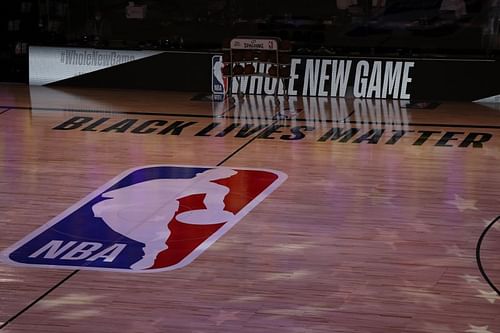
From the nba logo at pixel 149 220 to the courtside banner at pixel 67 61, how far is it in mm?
6189

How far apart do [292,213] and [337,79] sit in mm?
7197

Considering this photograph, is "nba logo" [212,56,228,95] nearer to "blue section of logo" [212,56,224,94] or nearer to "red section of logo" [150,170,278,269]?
"blue section of logo" [212,56,224,94]

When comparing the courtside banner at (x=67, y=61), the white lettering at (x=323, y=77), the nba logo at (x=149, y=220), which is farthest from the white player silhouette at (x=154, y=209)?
the courtside banner at (x=67, y=61)

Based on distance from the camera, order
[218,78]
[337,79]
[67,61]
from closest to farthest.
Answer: [337,79] → [218,78] → [67,61]

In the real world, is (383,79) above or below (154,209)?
above

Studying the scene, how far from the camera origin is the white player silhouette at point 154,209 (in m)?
8.76

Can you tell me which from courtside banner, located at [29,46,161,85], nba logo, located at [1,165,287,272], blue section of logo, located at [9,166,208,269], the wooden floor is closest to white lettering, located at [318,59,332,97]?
the wooden floor

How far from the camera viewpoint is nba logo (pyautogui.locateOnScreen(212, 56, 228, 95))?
54.9 feet

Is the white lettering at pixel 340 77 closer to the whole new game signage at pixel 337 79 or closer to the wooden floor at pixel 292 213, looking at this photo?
the whole new game signage at pixel 337 79

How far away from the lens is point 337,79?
16484 mm

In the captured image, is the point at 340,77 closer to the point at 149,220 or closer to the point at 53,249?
the point at 149,220

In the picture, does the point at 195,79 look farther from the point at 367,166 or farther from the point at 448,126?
the point at 367,166

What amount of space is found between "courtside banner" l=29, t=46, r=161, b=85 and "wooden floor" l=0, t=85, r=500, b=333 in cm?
113

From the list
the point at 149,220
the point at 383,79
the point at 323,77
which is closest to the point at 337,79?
the point at 323,77
